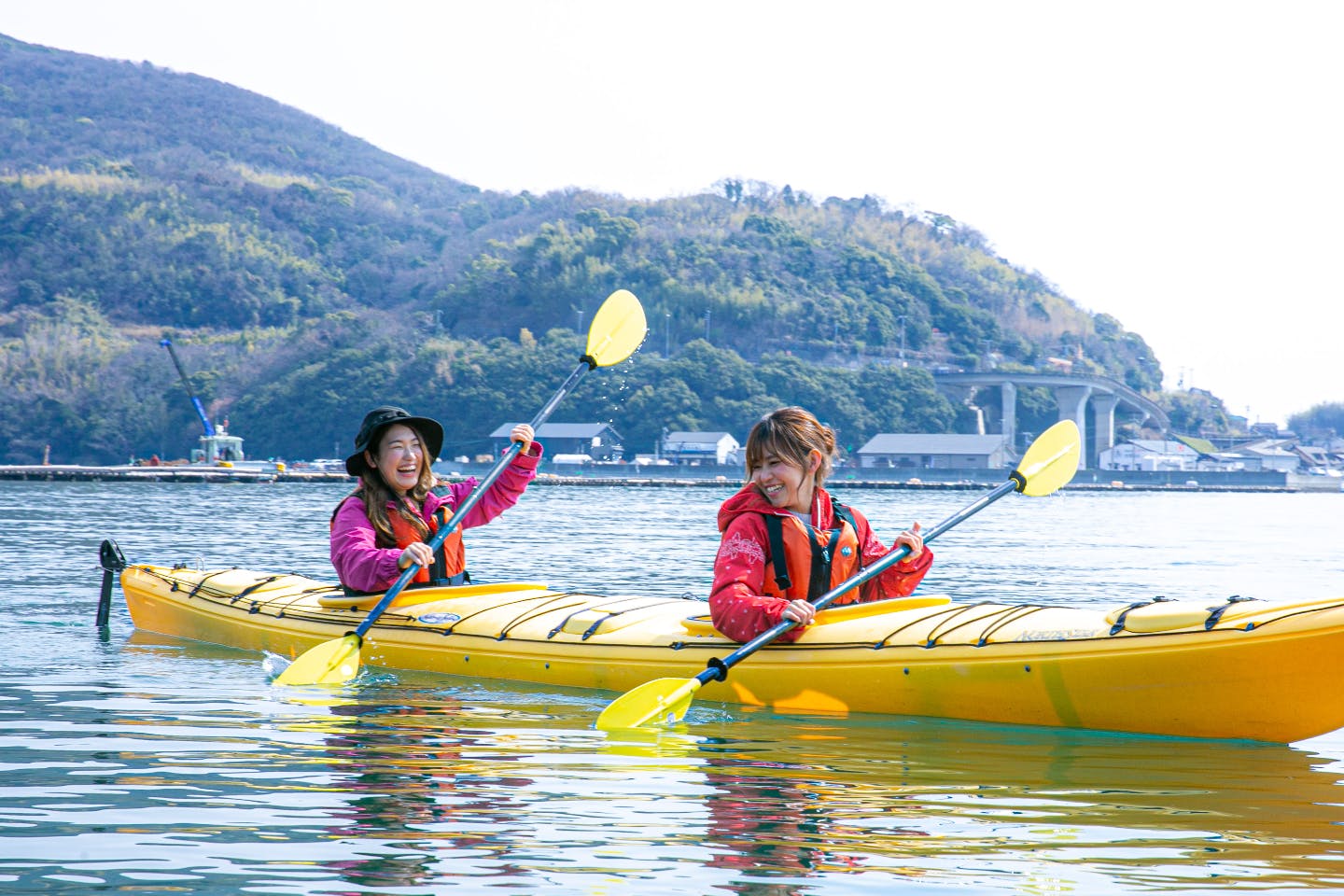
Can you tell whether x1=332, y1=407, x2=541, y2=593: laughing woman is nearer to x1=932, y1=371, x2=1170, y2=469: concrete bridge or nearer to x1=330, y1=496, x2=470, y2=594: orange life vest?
x1=330, y1=496, x2=470, y2=594: orange life vest

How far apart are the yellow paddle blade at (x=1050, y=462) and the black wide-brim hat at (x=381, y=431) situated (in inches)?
137

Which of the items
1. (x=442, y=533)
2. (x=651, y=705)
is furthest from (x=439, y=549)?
(x=651, y=705)

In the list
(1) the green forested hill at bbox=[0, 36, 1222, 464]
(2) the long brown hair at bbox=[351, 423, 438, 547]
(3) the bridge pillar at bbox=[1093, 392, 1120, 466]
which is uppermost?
(1) the green forested hill at bbox=[0, 36, 1222, 464]

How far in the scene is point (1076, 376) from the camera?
110 m

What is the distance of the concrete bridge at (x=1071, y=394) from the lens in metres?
109

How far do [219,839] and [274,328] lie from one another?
133073mm

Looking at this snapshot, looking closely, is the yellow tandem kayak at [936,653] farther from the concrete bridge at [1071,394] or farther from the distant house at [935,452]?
the concrete bridge at [1071,394]

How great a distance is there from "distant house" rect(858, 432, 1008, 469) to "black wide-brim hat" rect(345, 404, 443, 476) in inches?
3454

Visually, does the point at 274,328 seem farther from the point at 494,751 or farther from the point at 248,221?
the point at 494,751

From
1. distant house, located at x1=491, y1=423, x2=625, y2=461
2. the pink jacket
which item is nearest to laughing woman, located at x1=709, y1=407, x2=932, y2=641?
the pink jacket

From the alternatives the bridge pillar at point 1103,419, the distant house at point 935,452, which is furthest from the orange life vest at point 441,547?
the bridge pillar at point 1103,419

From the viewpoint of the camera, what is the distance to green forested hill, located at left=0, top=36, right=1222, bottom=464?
332ft

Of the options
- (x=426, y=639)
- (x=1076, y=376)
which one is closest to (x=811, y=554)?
(x=426, y=639)

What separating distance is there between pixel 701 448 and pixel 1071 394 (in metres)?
34.9
